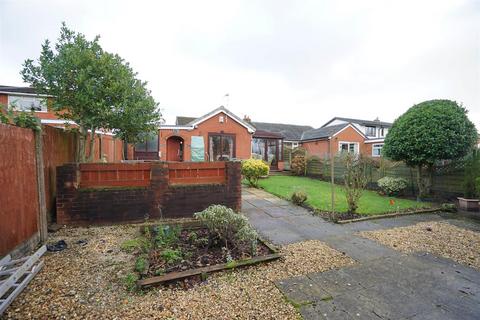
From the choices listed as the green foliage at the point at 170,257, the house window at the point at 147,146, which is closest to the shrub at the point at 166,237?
the green foliage at the point at 170,257

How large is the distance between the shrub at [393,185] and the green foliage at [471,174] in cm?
179

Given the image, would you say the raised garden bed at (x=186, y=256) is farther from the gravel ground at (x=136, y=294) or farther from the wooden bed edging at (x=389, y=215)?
the wooden bed edging at (x=389, y=215)

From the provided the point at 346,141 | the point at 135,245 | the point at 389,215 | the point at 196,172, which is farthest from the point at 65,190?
the point at 346,141

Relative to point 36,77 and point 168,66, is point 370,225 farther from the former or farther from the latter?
point 168,66

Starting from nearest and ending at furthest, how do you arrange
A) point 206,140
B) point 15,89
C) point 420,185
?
point 420,185 → point 206,140 → point 15,89

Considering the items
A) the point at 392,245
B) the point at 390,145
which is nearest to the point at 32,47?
the point at 392,245

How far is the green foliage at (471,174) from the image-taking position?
6.87 m

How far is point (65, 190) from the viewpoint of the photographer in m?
4.32

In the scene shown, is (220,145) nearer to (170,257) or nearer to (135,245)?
(135,245)

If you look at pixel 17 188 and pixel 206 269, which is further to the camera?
pixel 17 188

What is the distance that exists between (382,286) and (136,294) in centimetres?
291

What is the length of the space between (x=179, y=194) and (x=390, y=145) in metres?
8.21

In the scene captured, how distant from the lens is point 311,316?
6.83 ft

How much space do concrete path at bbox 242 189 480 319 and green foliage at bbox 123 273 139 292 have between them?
174cm
